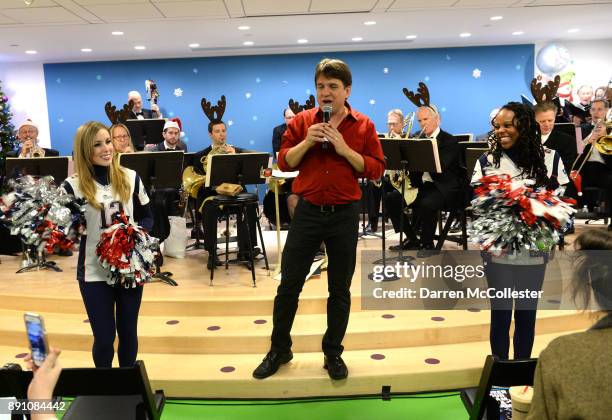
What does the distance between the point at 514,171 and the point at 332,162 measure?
3.15 ft

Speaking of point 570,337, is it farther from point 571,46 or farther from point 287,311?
point 571,46

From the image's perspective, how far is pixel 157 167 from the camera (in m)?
4.69

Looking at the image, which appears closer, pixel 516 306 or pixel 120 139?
pixel 516 306

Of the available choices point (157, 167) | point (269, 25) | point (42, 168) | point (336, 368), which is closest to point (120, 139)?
point (157, 167)

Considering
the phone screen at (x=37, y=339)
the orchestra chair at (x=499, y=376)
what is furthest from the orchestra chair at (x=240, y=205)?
the phone screen at (x=37, y=339)

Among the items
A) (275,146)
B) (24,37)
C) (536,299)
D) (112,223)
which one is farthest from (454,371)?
(24,37)

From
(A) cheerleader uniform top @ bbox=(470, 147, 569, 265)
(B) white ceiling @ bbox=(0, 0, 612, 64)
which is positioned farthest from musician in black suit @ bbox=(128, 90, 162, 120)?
(A) cheerleader uniform top @ bbox=(470, 147, 569, 265)

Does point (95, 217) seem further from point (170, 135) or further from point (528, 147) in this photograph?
point (170, 135)

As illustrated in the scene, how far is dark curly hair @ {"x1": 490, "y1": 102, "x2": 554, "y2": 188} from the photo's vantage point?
110 inches

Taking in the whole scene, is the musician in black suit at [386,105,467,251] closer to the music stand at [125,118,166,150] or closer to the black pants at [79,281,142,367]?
the black pants at [79,281,142,367]

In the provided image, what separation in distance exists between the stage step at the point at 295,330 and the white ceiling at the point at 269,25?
13.6 feet

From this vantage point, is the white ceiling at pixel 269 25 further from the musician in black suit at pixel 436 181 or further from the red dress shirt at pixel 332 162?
the red dress shirt at pixel 332 162

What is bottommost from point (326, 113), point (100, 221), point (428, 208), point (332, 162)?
point (428, 208)

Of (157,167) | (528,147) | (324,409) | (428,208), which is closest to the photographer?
(528,147)
